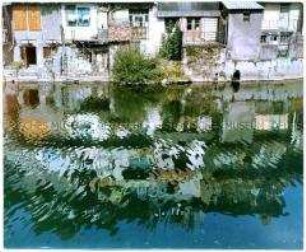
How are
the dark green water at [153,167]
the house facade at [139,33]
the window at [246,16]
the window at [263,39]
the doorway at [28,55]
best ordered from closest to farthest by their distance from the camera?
the dark green water at [153,167]
the window at [246,16]
the house facade at [139,33]
the doorway at [28,55]
the window at [263,39]

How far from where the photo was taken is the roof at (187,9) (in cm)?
1508

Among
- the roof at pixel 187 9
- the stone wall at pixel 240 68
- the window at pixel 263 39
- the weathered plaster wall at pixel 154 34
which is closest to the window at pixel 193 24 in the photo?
the roof at pixel 187 9

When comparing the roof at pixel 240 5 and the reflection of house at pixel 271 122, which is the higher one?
the roof at pixel 240 5

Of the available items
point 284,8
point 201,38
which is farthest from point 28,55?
point 284,8

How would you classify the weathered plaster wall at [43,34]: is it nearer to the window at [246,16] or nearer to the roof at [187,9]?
the roof at [187,9]

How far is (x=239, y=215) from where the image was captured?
26.8 ft

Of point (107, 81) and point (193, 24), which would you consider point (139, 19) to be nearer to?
point (193, 24)

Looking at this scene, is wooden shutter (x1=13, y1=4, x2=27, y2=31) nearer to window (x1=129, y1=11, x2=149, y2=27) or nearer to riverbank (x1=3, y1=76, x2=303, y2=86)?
riverbank (x1=3, y1=76, x2=303, y2=86)

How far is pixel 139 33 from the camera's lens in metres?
15.1

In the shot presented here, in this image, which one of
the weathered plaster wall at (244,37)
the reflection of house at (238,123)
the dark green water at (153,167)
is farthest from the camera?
the weathered plaster wall at (244,37)

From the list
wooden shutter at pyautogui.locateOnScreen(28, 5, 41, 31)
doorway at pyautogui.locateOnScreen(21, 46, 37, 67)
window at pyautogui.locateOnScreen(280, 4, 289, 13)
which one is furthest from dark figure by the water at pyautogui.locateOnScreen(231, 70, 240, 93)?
wooden shutter at pyautogui.locateOnScreen(28, 5, 41, 31)

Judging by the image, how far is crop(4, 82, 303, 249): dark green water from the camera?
768 cm

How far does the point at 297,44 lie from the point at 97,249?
958 centimetres

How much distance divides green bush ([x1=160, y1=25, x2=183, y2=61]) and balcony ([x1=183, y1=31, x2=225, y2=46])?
1.36 feet
